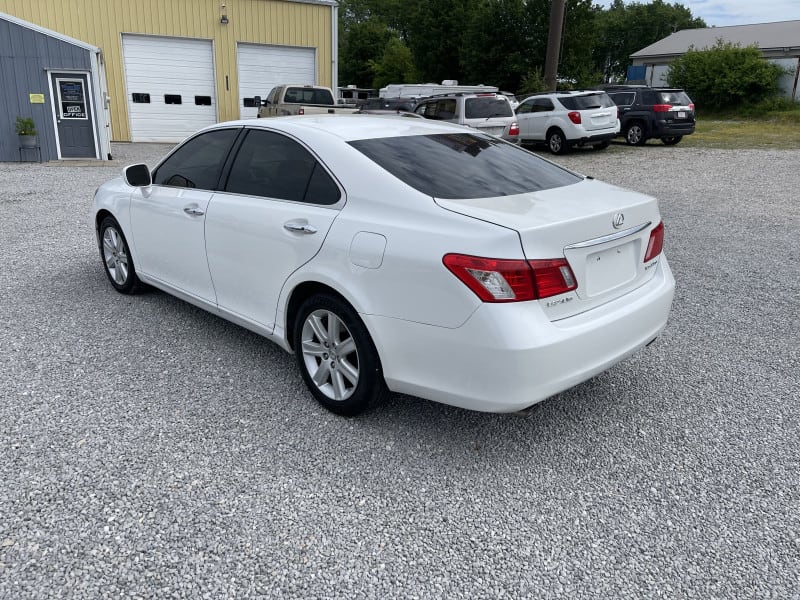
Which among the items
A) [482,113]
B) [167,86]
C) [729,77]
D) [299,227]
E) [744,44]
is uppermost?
[744,44]

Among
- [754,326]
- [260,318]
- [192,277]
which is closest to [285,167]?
[260,318]

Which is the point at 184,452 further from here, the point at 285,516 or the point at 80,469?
the point at 285,516

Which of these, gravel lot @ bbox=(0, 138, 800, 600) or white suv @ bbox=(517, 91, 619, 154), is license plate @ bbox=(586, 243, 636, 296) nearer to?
gravel lot @ bbox=(0, 138, 800, 600)

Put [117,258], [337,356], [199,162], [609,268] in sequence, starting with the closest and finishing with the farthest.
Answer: [609,268]
[337,356]
[199,162]
[117,258]

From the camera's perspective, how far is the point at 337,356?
11.1 ft

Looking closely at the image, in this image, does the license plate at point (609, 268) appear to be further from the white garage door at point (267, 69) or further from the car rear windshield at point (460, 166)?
the white garage door at point (267, 69)

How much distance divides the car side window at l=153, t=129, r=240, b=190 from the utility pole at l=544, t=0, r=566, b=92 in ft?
74.8

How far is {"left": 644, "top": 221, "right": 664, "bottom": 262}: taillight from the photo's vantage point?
341 centimetres

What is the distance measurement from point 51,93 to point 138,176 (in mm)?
12838

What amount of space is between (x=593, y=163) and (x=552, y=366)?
14.1 m

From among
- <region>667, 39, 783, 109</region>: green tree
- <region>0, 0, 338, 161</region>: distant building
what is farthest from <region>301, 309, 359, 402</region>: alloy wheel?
<region>667, 39, 783, 109</region>: green tree

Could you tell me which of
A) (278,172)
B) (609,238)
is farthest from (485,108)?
(609,238)

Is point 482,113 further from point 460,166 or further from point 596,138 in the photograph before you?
point 460,166

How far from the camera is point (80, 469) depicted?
2.97 m
